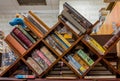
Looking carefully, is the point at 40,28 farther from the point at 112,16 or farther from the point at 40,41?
the point at 112,16

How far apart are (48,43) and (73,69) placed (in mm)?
307

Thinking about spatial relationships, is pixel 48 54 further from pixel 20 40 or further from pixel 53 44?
pixel 20 40

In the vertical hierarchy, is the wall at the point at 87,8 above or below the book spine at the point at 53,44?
below

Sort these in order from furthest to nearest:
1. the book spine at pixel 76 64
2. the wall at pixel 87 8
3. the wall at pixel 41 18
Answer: the wall at pixel 41 18 < the wall at pixel 87 8 < the book spine at pixel 76 64

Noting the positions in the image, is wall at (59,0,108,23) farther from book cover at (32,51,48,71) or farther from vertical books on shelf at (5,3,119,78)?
book cover at (32,51,48,71)

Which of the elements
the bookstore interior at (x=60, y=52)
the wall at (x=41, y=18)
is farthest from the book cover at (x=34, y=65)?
the wall at (x=41, y=18)

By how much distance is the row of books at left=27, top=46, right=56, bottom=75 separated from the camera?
1.99m

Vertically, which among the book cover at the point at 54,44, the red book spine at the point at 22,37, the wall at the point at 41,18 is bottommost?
the wall at the point at 41,18

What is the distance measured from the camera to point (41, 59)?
6.63ft

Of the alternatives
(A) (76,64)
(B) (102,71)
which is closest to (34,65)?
(A) (76,64)

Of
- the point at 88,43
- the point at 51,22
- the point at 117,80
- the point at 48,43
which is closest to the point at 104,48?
the point at 88,43

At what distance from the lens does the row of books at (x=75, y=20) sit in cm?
200

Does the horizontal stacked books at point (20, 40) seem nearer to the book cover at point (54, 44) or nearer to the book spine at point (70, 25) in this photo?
the book cover at point (54, 44)

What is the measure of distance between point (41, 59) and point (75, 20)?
0.43 metres
